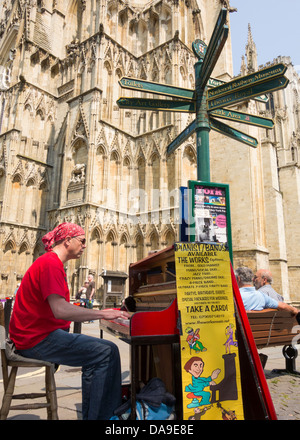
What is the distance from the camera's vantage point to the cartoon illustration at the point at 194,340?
2.13 meters

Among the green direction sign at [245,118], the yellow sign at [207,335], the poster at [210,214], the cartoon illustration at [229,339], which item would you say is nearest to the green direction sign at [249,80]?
the green direction sign at [245,118]

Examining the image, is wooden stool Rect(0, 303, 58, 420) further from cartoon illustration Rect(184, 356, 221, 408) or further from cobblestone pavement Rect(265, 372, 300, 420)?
cobblestone pavement Rect(265, 372, 300, 420)

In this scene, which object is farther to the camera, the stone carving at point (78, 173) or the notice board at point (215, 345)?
the stone carving at point (78, 173)

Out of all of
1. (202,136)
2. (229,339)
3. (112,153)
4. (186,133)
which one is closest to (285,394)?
(229,339)

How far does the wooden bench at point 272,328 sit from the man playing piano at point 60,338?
1.91 m

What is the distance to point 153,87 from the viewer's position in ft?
16.8

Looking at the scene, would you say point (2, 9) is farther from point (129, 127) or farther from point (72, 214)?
point (72, 214)

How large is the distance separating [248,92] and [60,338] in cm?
447

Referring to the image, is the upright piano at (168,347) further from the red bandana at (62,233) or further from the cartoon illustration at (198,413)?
the red bandana at (62,233)

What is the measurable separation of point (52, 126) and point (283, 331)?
21.4 m

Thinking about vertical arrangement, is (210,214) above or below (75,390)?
above

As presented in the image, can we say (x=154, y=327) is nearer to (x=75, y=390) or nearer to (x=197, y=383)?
(x=197, y=383)

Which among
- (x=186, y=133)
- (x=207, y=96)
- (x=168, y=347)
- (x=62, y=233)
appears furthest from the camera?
(x=186, y=133)

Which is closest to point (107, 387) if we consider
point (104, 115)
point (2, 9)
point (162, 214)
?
point (162, 214)
